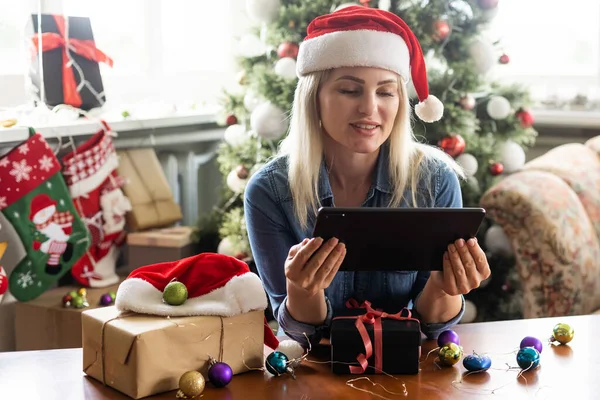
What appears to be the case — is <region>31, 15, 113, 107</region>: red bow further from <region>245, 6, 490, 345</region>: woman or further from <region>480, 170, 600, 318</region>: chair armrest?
<region>480, 170, 600, 318</region>: chair armrest

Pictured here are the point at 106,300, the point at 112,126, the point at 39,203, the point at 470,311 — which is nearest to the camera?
the point at 39,203

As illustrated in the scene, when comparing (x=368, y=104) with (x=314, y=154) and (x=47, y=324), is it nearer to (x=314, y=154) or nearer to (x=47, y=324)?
(x=314, y=154)

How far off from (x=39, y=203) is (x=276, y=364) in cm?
146

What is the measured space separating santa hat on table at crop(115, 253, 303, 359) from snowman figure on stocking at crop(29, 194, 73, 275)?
1.23m

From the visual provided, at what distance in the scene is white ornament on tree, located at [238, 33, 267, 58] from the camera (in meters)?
3.12

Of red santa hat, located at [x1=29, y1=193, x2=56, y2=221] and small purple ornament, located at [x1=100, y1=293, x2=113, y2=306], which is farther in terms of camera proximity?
small purple ornament, located at [x1=100, y1=293, x2=113, y2=306]

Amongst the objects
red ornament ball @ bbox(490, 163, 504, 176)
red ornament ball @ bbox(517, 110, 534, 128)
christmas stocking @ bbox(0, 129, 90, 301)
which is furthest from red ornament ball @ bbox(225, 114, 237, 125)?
red ornament ball @ bbox(517, 110, 534, 128)

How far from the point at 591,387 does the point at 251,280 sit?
0.57 m

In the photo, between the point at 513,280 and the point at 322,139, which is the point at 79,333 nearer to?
the point at 322,139

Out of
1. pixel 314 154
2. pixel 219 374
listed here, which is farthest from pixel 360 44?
pixel 219 374

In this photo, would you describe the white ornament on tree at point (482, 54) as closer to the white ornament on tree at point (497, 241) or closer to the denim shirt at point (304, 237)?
the white ornament on tree at point (497, 241)

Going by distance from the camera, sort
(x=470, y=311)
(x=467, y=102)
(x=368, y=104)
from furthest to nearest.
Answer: (x=470, y=311) < (x=467, y=102) < (x=368, y=104)

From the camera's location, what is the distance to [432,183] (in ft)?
5.92

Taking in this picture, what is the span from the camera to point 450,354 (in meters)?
1.39
